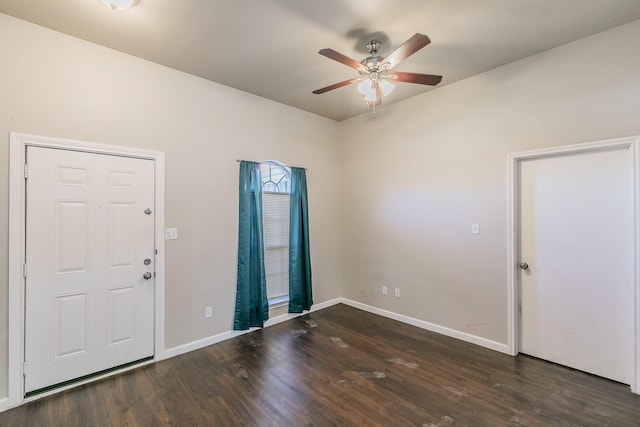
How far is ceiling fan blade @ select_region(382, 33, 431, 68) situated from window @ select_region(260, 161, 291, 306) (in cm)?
217

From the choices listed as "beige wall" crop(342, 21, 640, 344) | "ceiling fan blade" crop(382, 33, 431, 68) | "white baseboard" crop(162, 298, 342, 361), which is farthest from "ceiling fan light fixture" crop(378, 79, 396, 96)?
"white baseboard" crop(162, 298, 342, 361)

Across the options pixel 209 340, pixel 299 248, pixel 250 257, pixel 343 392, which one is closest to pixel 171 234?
pixel 250 257

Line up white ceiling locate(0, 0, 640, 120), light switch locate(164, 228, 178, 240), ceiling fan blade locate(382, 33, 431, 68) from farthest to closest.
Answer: light switch locate(164, 228, 178, 240) < white ceiling locate(0, 0, 640, 120) < ceiling fan blade locate(382, 33, 431, 68)

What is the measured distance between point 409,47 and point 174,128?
8.07ft

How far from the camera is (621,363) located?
8.05ft

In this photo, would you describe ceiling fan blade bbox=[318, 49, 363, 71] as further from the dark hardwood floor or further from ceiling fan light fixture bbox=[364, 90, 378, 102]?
the dark hardwood floor

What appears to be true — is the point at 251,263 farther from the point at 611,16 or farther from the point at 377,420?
the point at 611,16

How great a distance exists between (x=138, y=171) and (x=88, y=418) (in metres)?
2.08

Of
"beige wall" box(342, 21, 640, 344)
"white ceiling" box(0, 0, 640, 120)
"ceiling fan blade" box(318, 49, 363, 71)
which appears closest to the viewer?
"ceiling fan blade" box(318, 49, 363, 71)

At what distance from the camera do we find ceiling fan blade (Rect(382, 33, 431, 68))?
1.88 m

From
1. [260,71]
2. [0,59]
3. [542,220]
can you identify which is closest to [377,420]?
[542,220]

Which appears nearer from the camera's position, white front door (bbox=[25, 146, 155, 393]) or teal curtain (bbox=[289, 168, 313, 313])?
white front door (bbox=[25, 146, 155, 393])

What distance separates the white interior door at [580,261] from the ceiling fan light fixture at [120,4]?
12.4ft

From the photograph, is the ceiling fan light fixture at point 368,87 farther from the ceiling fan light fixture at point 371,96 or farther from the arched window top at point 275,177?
the arched window top at point 275,177
